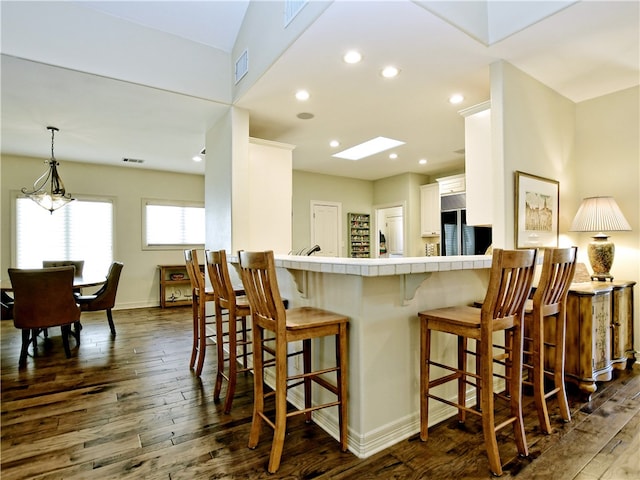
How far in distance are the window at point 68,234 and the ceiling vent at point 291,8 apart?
5.13 metres

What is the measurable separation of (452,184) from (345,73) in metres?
3.48

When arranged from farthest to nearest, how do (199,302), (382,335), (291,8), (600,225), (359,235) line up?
1. (359,235)
2. (199,302)
3. (600,225)
4. (291,8)
5. (382,335)

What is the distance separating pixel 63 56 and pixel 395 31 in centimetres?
259

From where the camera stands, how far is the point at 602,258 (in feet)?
10.0

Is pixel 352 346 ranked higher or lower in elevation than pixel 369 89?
lower

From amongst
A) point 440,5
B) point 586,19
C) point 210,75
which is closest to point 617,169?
point 586,19

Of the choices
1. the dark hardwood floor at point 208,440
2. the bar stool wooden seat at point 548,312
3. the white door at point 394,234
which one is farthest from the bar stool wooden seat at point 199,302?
the white door at point 394,234

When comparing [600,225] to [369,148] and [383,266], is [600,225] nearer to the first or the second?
[383,266]

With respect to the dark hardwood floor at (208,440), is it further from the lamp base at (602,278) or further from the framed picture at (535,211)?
the framed picture at (535,211)

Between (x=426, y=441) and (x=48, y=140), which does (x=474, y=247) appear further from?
(x=48, y=140)

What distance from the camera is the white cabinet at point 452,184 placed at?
18.2 feet

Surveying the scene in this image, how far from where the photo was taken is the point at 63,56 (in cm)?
275

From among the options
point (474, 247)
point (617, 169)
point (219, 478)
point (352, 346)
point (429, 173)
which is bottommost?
point (219, 478)

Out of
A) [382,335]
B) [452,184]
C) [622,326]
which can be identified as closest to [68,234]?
[382,335]
